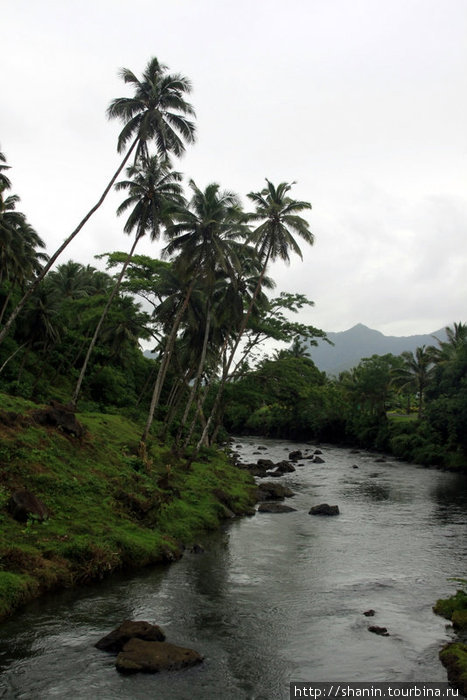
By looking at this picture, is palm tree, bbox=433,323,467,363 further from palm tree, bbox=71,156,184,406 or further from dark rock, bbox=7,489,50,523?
dark rock, bbox=7,489,50,523

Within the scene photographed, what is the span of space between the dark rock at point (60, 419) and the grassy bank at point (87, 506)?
44cm

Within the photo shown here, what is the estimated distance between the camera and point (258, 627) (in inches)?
522

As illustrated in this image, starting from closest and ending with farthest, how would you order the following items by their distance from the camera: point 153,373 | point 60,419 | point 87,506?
point 87,506 → point 60,419 → point 153,373

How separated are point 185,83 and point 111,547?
23299mm

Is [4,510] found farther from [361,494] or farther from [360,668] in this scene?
[361,494]

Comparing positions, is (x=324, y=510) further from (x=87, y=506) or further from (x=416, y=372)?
(x=416, y=372)

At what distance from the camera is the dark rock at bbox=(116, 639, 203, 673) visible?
10602 millimetres

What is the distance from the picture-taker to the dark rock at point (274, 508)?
94.7ft

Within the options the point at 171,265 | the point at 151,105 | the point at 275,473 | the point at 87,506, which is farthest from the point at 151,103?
the point at 275,473

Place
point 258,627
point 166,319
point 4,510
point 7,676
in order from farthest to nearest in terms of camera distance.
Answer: point 166,319 → point 4,510 → point 258,627 → point 7,676

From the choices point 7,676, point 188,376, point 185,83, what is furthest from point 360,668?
point 188,376

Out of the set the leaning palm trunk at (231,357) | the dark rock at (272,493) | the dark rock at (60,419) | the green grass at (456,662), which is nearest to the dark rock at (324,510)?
Answer: the dark rock at (272,493)

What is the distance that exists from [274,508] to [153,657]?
739 inches

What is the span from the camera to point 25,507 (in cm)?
1695
